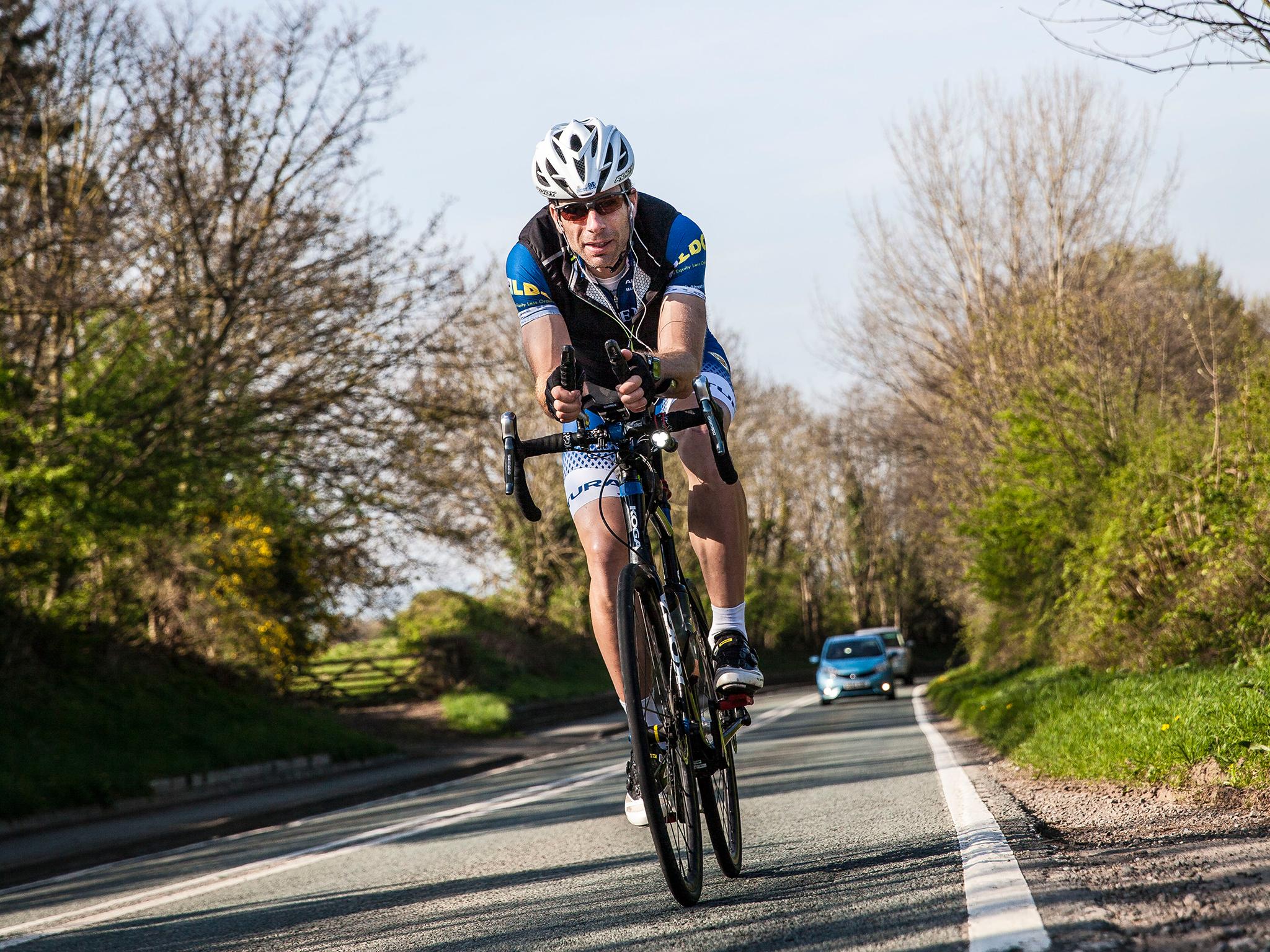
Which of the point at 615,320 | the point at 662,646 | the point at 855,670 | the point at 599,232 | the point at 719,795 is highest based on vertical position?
the point at 599,232

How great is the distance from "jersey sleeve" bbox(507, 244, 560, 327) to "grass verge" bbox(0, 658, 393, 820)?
9.57 m

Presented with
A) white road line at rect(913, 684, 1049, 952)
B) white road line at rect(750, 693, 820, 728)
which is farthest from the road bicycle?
white road line at rect(750, 693, 820, 728)

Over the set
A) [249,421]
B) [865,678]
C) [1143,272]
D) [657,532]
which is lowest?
[865,678]

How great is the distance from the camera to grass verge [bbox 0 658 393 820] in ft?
43.1

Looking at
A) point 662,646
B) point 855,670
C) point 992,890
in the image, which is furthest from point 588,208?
point 855,670

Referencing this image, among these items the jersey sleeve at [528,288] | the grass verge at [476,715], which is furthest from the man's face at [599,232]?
the grass verge at [476,715]

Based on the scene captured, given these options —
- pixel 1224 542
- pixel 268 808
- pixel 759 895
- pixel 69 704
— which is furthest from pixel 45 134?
pixel 759 895

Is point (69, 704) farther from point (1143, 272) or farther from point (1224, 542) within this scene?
point (1143, 272)

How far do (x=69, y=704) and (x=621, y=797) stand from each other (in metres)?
9.41

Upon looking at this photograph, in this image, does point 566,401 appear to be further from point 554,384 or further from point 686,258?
point 686,258

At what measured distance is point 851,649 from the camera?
29.3 metres

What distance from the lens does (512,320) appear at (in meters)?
38.2

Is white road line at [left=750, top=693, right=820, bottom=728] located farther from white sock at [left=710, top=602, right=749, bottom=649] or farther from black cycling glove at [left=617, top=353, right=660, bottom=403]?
black cycling glove at [left=617, top=353, right=660, bottom=403]

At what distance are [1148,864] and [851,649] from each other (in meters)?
25.9
